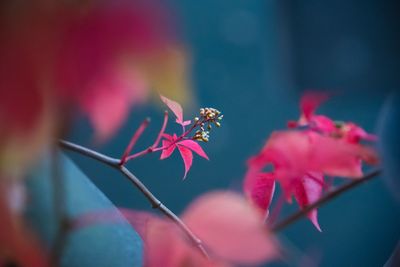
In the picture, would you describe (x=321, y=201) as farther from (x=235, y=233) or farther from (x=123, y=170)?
(x=123, y=170)

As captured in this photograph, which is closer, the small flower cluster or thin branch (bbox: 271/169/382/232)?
thin branch (bbox: 271/169/382/232)

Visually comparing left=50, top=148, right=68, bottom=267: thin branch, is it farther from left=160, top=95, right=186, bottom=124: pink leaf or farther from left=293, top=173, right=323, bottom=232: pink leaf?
left=293, top=173, right=323, bottom=232: pink leaf

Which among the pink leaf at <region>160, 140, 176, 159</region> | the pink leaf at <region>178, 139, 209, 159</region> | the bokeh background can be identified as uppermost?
the bokeh background

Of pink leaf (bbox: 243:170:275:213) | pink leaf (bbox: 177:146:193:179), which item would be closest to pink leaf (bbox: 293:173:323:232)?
pink leaf (bbox: 243:170:275:213)

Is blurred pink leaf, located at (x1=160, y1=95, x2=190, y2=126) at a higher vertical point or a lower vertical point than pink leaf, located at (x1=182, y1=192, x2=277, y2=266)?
higher

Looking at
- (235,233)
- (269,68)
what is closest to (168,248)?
(235,233)

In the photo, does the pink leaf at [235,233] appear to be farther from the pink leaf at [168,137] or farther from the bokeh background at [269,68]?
the pink leaf at [168,137]
